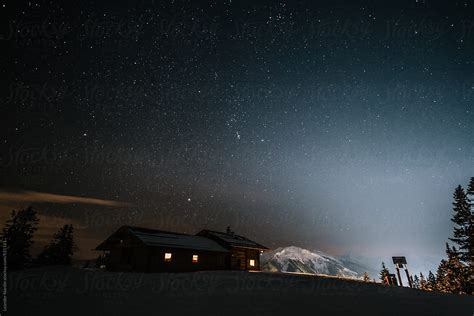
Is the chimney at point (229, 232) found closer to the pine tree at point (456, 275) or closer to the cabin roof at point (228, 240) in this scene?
the cabin roof at point (228, 240)

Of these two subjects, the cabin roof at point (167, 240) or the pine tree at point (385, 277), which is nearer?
the pine tree at point (385, 277)

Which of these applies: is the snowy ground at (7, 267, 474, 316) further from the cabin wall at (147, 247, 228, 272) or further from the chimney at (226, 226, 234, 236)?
the chimney at (226, 226, 234, 236)

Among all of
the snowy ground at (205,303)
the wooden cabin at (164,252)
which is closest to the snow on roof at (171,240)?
the wooden cabin at (164,252)

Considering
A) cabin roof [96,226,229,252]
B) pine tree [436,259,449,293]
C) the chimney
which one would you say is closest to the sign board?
pine tree [436,259,449,293]

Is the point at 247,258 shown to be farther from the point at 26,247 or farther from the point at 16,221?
the point at 16,221

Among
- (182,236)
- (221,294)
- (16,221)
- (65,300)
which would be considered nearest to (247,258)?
(182,236)

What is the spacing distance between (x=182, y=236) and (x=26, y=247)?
1061 inches

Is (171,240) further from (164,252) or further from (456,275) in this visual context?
(456,275)

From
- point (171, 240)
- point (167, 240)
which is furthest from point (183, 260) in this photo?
point (167, 240)

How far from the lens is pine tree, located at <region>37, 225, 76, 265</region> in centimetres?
4050

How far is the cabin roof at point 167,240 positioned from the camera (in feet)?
86.2

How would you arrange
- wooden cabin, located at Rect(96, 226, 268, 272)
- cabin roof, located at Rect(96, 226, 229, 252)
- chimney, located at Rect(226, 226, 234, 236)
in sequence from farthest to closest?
chimney, located at Rect(226, 226, 234, 236)
cabin roof, located at Rect(96, 226, 229, 252)
wooden cabin, located at Rect(96, 226, 268, 272)

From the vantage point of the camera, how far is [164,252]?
26266 mm

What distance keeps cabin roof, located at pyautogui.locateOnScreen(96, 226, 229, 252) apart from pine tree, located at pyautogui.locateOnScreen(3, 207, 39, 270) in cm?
1946
